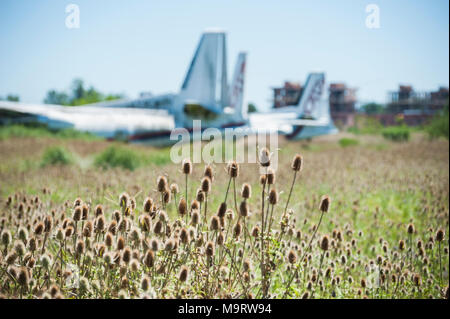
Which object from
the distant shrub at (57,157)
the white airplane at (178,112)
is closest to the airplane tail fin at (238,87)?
the white airplane at (178,112)

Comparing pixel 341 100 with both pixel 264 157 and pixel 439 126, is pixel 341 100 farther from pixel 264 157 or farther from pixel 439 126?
pixel 264 157

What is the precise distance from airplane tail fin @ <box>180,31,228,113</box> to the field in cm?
1039

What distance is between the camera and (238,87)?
25.2 m

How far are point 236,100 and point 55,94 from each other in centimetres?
5552

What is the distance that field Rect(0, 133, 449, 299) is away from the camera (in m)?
1.60

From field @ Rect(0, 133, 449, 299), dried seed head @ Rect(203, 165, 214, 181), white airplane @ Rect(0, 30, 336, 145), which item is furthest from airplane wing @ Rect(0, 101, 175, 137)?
dried seed head @ Rect(203, 165, 214, 181)

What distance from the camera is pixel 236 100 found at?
2481cm

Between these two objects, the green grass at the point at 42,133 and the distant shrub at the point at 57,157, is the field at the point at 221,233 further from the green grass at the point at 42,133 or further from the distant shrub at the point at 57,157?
the green grass at the point at 42,133

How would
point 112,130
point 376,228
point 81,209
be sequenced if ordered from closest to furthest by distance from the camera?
point 81,209 < point 376,228 < point 112,130

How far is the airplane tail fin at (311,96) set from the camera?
31219mm

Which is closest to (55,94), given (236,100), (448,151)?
(236,100)

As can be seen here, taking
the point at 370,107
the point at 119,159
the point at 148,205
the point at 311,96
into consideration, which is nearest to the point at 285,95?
the point at 370,107
